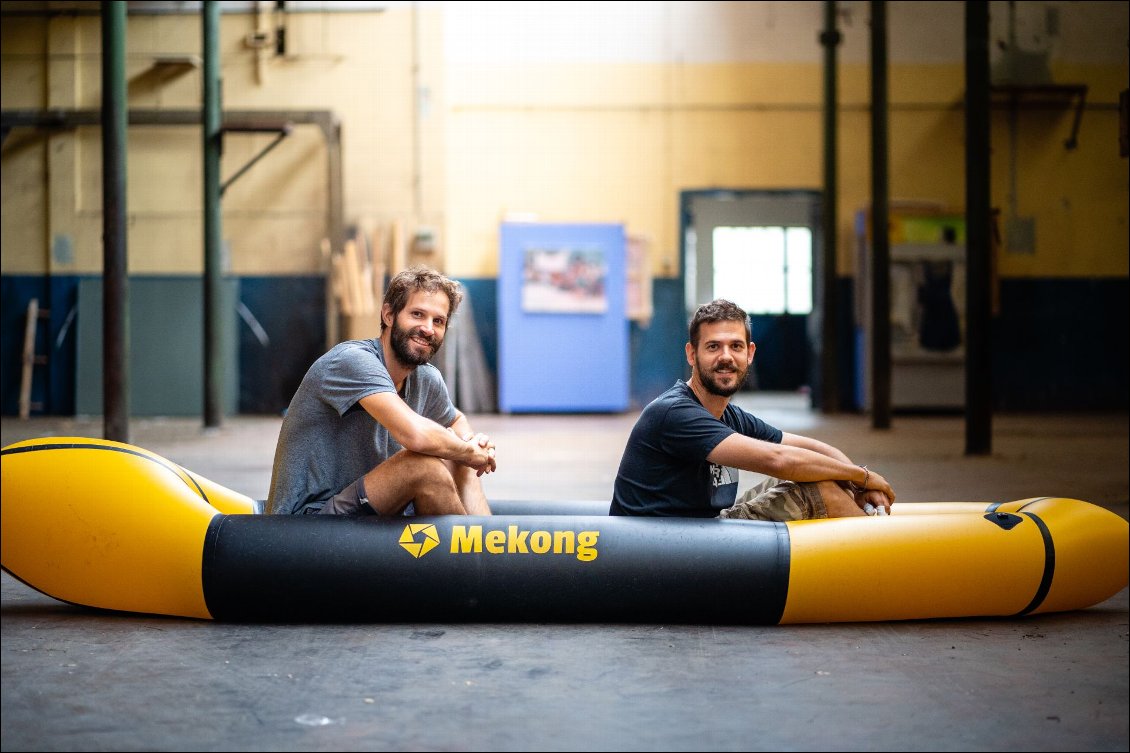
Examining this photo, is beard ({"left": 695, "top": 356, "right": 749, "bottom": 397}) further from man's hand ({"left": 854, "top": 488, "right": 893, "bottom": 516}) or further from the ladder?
the ladder

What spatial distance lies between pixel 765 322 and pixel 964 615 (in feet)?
44.3

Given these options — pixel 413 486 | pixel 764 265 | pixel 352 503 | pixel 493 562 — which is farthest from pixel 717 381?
pixel 764 265

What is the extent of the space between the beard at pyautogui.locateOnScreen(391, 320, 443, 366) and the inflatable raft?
553 millimetres

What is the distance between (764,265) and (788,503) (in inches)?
501

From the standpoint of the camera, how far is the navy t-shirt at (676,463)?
153 inches

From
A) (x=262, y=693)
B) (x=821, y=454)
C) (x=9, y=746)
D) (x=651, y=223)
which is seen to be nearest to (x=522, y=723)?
(x=262, y=693)

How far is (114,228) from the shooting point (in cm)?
888

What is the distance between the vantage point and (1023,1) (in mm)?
14109

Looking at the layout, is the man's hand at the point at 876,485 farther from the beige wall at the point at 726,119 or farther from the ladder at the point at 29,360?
the ladder at the point at 29,360

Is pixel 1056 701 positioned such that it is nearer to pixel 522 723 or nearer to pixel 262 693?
pixel 522 723

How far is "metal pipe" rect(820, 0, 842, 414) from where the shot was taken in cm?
1342

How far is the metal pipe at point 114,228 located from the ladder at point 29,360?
5.14 meters

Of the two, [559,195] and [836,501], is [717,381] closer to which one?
[836,501]

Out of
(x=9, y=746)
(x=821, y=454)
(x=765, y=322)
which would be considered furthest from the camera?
(x=765, y=322)
